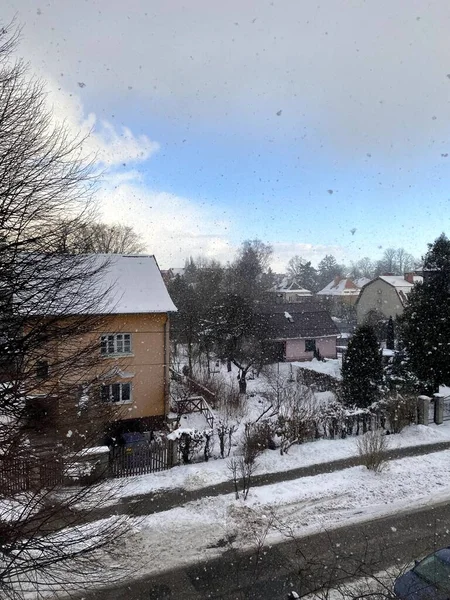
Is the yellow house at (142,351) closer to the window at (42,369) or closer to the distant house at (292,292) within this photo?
the window at (42,369)

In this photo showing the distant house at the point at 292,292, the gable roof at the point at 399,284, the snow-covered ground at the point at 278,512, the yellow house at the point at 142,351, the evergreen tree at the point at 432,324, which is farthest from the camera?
the distant house at the point at 292,292

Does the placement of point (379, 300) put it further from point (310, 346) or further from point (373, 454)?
point (373, 454)

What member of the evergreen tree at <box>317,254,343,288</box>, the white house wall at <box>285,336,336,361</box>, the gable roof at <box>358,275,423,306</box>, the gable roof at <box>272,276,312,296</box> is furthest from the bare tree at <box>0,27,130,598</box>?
the evergreen tree at <box>317,254,343,288</box>

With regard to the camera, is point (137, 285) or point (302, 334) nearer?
point (137, 285)

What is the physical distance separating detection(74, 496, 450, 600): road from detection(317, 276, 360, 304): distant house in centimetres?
5808

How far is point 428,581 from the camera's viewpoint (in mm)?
5789

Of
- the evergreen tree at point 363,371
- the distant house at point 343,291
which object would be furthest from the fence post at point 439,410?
the distant house at point 343,291

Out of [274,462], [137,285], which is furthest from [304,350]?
[274,462]

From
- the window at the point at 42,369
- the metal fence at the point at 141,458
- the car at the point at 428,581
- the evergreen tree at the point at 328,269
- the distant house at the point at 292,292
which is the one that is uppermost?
the evergreen tree at the point at 328,269

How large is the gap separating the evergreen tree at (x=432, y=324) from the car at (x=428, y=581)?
1196 cm

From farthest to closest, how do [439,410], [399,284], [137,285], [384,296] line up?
1. [384,296]
2. [399,284]
3. [137,285]
4. [439,410]

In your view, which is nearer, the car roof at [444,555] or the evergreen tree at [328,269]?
the car roof at [444,555]

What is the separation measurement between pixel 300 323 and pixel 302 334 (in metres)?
1.08

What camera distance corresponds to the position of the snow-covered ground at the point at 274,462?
10.2 metres
